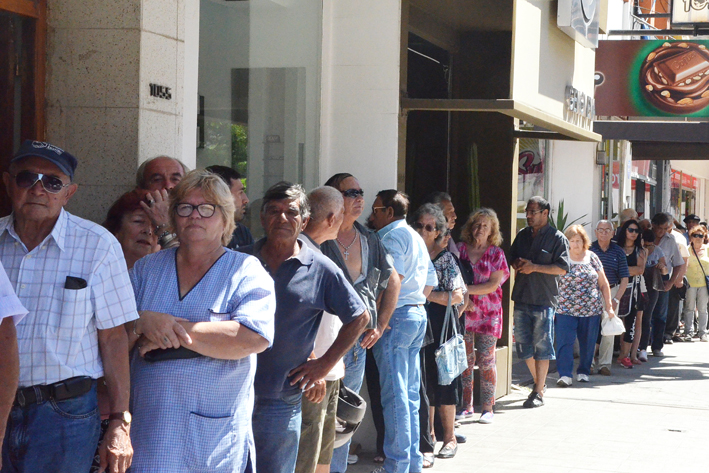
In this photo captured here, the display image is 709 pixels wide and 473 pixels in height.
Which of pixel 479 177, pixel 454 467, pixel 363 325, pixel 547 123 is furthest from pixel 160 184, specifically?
pixel 479 177

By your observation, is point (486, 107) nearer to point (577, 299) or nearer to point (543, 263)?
point (543, 263)

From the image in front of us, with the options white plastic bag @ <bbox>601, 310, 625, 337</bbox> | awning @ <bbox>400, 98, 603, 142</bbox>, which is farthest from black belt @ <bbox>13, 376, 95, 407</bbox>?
white plastic bag @ <bbox>601, 310, 625, 337</bbox>

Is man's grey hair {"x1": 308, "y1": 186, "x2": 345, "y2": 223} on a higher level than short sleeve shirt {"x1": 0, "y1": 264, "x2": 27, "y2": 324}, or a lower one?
higher

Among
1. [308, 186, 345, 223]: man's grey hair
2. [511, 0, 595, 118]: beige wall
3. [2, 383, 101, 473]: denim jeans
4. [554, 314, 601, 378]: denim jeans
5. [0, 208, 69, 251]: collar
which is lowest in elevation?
[554, 314, 601, 378]: denim jeans

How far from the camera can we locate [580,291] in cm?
1083

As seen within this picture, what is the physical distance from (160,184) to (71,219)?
1.46 meters

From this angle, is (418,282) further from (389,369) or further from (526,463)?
(526,463)

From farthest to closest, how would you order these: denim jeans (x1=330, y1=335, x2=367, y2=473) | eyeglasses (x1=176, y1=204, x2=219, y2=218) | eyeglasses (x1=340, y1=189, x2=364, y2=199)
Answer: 1. eyeglasses (x1=340, y1=189, x2=364, y2=199)
2. denim jeans (x1=330, y1=335, x2=367, y2=473)
3. eyeglasses (x1=176, y1=204, x2=219, y2=218)

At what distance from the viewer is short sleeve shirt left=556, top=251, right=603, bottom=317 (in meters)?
10.8

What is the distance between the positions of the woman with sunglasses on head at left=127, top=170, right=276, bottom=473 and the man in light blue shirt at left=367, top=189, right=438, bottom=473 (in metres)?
2.89

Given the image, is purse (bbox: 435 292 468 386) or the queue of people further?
purse (bbox: 435 292 468 386)

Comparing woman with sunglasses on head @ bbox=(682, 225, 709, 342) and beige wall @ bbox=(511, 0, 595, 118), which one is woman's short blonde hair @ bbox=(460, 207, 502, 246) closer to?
beige wall @ bbox=(511, 0, 595, 118)

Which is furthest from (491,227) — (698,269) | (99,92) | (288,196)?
(698,269)

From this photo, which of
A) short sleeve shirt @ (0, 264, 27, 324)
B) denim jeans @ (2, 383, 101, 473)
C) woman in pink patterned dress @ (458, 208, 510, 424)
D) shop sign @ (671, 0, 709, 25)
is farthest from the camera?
shop sign @ (671, 0, 709, 25)
